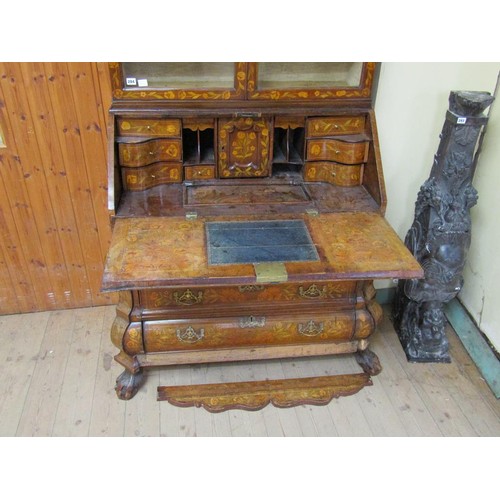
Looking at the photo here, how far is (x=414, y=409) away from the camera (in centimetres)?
224

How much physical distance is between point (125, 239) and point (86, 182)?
0.69m

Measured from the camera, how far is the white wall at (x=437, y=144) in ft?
7.35

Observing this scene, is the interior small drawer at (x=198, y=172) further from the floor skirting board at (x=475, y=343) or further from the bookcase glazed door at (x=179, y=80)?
the floor skirting board at (x=475, y=343)

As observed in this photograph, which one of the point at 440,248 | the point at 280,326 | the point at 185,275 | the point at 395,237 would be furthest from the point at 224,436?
the point at 440,248

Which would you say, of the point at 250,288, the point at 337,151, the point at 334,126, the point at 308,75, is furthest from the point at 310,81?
the point at 250,288

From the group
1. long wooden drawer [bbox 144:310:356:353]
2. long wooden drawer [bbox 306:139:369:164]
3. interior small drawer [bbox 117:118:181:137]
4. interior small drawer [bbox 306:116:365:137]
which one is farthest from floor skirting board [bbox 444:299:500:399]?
interior small drawer [bbox 117:118:181:137]

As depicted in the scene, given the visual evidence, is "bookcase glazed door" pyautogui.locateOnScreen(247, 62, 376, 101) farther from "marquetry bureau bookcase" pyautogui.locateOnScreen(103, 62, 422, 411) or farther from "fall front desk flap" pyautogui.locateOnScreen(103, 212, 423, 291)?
"fall front desk flap" pyautogui.locateOnScreen(103, 212, 423, 291)

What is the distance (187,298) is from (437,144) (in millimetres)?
1422

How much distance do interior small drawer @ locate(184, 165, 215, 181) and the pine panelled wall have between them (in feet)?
1.45

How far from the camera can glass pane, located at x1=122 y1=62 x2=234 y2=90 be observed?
202 cm

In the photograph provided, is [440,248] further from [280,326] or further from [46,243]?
[46,243]

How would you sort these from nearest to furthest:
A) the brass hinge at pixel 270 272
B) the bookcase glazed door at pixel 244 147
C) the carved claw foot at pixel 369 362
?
the brass hinge at pixel 270 272, the bookcase glazed door at pixel 244 147, the carved claw foot at pixel 369 362

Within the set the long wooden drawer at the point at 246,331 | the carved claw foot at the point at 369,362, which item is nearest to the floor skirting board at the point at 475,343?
the carved claw foot at the point at 369,362

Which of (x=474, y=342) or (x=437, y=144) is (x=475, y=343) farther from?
(x=437, y=144)
